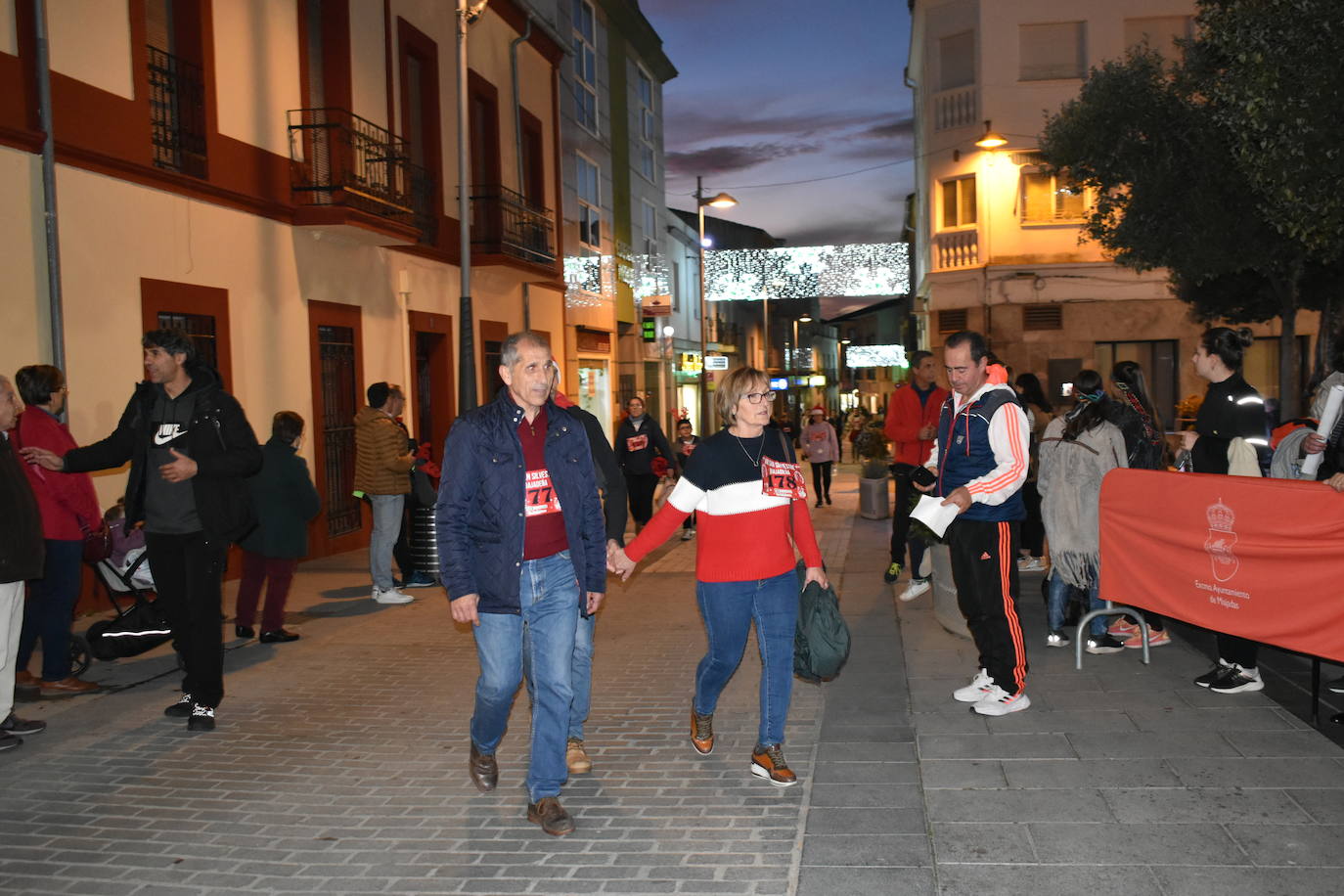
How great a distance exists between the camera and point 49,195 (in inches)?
360

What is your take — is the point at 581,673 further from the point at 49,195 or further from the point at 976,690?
the point at 49,195

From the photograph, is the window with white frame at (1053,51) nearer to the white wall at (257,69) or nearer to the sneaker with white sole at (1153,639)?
the white wall at (257,69)

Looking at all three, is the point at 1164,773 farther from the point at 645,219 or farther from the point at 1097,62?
the point at 645,219

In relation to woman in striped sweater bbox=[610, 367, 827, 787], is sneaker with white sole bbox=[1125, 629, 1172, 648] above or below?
below

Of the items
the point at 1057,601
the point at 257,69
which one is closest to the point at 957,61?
the point at 257,69

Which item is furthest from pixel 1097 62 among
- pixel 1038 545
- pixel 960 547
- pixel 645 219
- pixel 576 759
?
A: pixel 576 759

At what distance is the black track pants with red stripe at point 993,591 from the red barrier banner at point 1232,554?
1.09 m

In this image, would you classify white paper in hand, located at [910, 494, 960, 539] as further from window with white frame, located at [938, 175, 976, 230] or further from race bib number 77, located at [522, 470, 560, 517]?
window with white frame, located at [938, 175, 976, 230]

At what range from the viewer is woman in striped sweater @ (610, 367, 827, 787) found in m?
4.79

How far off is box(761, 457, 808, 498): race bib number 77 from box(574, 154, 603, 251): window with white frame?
21317 millimetres

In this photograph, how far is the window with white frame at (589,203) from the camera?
25.8 meters

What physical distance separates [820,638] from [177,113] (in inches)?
377

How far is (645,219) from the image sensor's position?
1292 inches

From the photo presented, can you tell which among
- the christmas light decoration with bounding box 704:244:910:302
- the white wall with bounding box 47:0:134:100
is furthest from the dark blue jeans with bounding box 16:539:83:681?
the christmas light decoration with bounding box 704:244:910:302
